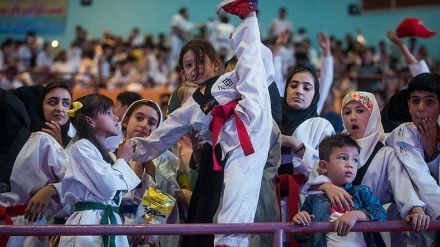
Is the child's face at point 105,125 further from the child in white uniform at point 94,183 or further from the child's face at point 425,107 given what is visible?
the child's face at point 425,107

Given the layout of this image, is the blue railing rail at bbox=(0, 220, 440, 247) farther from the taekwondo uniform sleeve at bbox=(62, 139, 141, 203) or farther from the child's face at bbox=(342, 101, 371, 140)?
the child's face at bbox=(342, 101, 371, 140)

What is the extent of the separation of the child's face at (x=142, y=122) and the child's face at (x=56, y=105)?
0.48m

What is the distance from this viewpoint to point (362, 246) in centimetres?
396

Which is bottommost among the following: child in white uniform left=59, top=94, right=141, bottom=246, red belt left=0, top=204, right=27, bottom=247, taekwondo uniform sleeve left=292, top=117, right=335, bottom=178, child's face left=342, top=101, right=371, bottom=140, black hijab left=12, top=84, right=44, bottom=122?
red belt left=0, top=204, right=27, bottom=247

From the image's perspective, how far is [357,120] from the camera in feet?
14.8

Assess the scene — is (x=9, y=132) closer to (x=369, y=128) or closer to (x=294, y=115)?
(x=294, y=115)

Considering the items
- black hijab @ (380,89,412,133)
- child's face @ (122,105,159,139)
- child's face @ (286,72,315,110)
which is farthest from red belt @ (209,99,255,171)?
black hijab @ (380,89,412,133)

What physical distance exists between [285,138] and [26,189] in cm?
162

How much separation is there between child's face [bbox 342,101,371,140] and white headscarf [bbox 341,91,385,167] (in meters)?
0.02

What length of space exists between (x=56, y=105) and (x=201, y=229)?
6.25ft

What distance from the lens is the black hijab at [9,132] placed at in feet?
15.4

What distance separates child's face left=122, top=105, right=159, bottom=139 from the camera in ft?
15.8

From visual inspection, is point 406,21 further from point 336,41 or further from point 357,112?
point 336,41

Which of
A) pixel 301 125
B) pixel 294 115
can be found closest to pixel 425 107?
pixel 301 125
